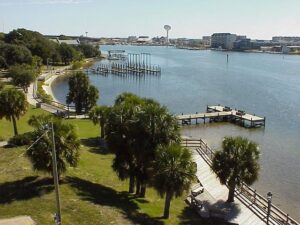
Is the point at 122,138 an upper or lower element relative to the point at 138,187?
upper

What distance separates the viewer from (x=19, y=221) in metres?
22.5

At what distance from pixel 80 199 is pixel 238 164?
38.4 feet

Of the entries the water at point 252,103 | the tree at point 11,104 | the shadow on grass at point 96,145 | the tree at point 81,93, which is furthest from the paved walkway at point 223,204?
the tree at point 81,93

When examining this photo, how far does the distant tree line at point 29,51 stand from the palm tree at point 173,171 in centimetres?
10424

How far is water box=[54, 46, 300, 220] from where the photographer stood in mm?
45188

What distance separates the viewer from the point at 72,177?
106 feet

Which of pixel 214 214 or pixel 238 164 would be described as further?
pixel 238 164

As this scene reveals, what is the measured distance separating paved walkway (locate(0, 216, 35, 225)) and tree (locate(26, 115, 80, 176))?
6.11 metres

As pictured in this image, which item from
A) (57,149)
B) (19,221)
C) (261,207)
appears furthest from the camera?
(261,207)

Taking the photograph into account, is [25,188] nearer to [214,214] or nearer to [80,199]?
[80,199]

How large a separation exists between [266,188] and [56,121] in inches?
906

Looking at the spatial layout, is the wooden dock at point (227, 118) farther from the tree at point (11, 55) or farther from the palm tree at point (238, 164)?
the tree at point (11, 55)

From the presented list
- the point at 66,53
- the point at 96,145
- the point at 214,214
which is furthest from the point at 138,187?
the point at 66,53

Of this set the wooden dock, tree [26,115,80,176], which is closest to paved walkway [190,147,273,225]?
tree [26,115,80,176]
